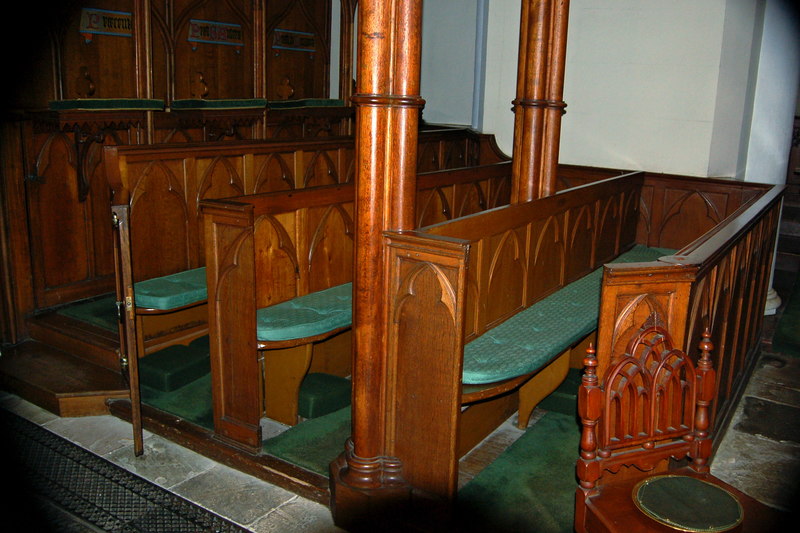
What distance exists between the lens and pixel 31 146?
4297mm

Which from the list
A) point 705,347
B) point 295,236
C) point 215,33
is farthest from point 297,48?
point 705,347

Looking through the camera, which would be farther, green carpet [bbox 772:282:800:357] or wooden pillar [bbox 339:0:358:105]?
wooden pillar [bbox 339:0:358:105]

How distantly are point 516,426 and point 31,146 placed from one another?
125 inches

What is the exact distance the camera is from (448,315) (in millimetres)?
2475

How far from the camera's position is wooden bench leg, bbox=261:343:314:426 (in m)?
3.37

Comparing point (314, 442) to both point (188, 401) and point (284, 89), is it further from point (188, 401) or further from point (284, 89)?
point (284, 89)

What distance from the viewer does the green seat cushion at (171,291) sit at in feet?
11.8

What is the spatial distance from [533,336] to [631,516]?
127cm

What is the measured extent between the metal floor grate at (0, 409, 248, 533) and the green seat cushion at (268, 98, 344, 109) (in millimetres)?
3968

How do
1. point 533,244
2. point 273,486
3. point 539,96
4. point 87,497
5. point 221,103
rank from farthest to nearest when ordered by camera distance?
point 221,103, point 539,96, point 533,244, point 273,486, point 87,497

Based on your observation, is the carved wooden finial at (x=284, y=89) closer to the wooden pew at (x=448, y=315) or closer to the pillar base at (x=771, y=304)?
the wooden pew at (x=448, y=315)

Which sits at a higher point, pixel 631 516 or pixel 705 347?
pixel 705 347

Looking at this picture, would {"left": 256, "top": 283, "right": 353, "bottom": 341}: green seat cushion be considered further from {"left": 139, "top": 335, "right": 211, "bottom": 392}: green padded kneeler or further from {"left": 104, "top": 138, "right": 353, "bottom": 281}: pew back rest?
{"left": 104, "top": 138, "right": 353, "bottom": 281}: pew back rest

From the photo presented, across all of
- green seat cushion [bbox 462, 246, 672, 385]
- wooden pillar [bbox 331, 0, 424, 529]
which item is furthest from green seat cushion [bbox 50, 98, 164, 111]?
green seat cushion [bbox 462, 246, 672, 385]
